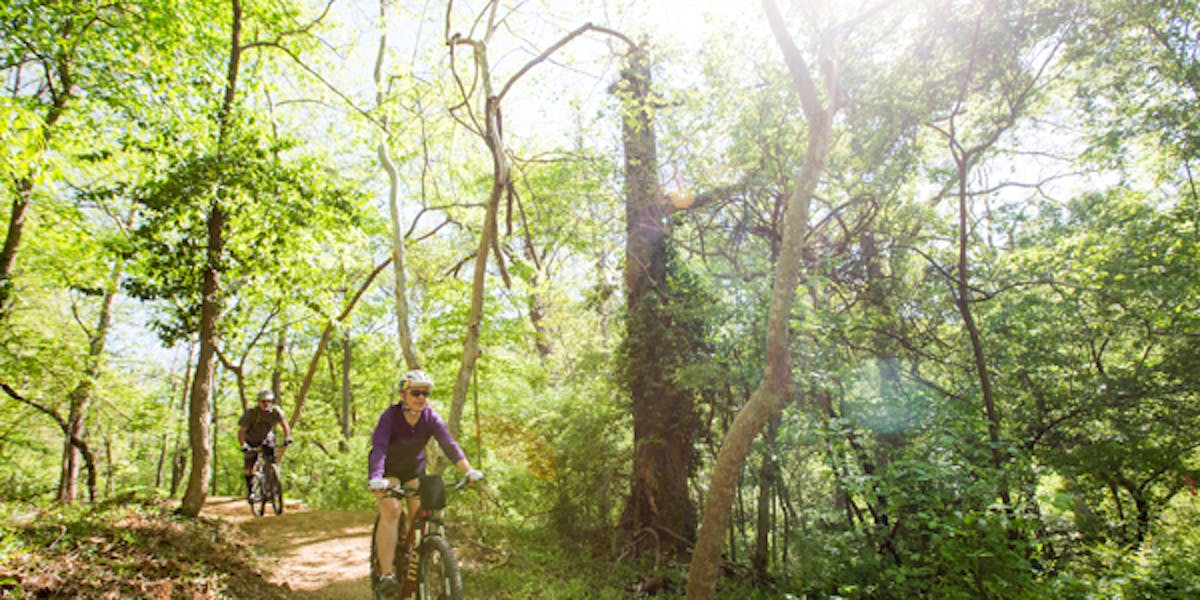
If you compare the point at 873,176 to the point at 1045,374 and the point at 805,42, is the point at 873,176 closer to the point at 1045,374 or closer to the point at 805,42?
the point at 805,42

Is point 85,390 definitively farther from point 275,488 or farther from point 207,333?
point 207,333

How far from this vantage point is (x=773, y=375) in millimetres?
5688

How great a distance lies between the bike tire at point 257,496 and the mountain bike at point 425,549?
5834mm

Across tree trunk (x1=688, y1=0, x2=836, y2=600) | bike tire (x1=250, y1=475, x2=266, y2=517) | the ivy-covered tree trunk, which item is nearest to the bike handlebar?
tree trunk (x1=688, y1=0, x2=836, y2=600)

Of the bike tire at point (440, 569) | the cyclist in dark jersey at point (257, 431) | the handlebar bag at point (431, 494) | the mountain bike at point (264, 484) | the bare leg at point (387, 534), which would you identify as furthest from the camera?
the mountain bike at point (264, 484)

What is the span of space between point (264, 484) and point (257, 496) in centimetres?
20

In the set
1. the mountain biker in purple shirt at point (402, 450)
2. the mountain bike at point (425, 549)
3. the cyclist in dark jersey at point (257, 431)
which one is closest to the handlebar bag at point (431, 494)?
the mountain bike at point (425, 549)

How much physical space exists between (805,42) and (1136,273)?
5424mm

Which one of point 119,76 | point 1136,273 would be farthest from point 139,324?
point 1136,273

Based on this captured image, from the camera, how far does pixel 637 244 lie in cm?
1002

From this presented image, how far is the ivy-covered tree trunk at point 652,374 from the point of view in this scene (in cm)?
924

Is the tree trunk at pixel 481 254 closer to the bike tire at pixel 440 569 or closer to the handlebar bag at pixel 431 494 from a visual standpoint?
the bike tire at pixel 440 569

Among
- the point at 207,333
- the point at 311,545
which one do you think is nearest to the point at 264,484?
the point at 311,545

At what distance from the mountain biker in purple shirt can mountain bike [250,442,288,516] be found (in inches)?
226
